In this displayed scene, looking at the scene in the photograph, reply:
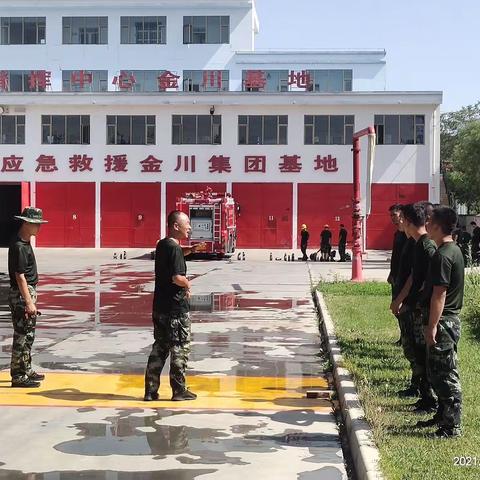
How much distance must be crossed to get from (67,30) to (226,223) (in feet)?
88.1

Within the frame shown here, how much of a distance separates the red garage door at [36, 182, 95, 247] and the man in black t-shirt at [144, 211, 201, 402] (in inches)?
1410

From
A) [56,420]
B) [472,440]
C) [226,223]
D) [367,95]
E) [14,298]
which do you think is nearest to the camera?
[472,440]

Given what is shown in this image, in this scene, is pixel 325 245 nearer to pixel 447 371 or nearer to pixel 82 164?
pixel 82 164

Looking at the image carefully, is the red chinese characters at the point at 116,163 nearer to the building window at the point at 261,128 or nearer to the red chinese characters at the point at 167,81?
the red chinese characters at the point at 167,81

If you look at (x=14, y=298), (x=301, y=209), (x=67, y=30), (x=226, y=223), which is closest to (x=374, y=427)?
(x=14, y=298)

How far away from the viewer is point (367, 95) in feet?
138

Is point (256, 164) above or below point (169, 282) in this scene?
above

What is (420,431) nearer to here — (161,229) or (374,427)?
(374,427)

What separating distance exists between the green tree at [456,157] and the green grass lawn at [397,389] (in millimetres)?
44689

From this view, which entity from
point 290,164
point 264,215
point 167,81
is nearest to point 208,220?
point 264,215

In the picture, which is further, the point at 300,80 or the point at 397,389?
the point at 300,80

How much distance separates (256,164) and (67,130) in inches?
418

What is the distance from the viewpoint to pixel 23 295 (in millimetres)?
8484

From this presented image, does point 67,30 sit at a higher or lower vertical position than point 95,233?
higher
